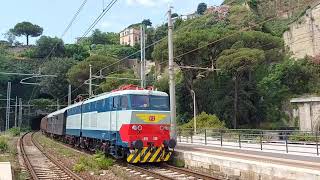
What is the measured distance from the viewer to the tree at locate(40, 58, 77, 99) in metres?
84.2

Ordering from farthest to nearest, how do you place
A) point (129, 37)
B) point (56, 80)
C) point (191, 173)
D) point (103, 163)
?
point (129, 37)
point (56, 80)
point (103, 163)
point (191, 173)

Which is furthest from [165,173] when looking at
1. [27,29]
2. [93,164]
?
[27,29]

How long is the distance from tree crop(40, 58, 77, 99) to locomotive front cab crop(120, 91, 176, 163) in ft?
222

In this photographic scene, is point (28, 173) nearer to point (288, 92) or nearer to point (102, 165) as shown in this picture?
point (102, 165)

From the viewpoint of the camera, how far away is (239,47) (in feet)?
170

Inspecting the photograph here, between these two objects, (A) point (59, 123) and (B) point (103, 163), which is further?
(A) point (59, 123)

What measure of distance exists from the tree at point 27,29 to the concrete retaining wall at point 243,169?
131 metres

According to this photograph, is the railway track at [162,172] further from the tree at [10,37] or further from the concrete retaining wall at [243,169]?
the tree at [10,37]

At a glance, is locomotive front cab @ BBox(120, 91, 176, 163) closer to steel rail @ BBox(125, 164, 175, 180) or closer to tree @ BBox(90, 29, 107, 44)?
steel rail @ BBox(125, 164, 175, 180)

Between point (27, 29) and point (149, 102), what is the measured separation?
131 m

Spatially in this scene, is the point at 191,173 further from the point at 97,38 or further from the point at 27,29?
the point at 97,38

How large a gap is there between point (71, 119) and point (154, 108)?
13605 mm

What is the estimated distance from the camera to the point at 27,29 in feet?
463

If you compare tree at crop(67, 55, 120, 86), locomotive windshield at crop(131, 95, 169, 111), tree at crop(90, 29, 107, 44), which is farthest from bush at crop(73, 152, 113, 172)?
tree at crop(90, 29, 107, 44)
